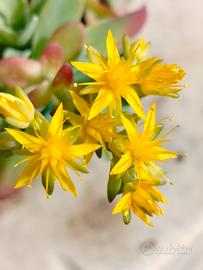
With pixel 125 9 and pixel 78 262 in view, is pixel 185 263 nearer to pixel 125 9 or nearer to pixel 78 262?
pixel 78 262

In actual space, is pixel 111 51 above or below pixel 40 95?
above

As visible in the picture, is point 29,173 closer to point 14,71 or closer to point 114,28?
point 14,71

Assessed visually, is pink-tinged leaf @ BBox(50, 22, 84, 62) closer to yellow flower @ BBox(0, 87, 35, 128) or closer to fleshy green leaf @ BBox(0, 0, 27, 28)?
fleshy green leaf @ BBox(0, 0, 27, 28)

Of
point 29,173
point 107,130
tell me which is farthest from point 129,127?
point 29,173

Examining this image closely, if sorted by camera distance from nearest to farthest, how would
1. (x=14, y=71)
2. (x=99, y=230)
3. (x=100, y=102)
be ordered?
(x=100, y=102) → (x=14, y=71) → (x=99, y=230)

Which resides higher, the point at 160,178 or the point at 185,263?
the point at 160,178

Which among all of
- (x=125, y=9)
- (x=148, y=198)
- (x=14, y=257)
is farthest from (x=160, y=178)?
(x=125, y=9)

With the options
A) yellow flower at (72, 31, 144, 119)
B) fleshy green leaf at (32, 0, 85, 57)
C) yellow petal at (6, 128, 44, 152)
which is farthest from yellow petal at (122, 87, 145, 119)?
fleshy green leaf at (32, 0, 85, 57)
